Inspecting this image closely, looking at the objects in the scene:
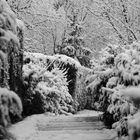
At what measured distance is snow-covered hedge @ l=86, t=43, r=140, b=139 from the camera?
15.8 feet

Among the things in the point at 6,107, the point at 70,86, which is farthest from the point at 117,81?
the point at 70,86

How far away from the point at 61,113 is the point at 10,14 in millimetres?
7118

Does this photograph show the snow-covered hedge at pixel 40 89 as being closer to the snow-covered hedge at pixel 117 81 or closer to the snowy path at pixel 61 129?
the snowy path at pixel 61 129

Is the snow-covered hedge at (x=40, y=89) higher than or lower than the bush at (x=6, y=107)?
lower

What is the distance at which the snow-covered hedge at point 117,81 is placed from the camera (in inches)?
189

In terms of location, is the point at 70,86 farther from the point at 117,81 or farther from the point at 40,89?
the point at 117,81

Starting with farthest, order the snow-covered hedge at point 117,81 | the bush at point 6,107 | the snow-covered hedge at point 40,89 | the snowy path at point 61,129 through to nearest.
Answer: the snow-covered hedge at point 40,89 → the snowy path at point 61,129 → the snow-covered hedge at point 117,81 → the bush at point 6,107

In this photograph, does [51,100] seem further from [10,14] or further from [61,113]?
[10,14]

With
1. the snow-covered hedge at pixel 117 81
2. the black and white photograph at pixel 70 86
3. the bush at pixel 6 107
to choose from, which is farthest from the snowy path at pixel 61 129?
the bush at pixel 6 107

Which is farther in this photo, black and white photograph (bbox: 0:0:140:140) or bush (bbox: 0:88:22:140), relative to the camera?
black and white photograph (bbox: 0:0:140:140)

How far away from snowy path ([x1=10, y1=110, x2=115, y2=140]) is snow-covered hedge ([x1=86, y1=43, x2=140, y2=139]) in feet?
1.08

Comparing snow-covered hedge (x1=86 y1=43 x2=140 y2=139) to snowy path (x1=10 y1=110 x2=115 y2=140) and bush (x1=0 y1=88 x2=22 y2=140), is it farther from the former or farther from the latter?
bush (x1=0 y1=88 x2=22 y2=140)

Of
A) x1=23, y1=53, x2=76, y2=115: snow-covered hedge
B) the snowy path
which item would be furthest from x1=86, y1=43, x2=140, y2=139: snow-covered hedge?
x1=23, y1=53, x2=76, y2=115: snow-covered hedge

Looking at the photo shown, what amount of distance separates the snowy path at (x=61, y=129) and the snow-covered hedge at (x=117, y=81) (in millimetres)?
329
